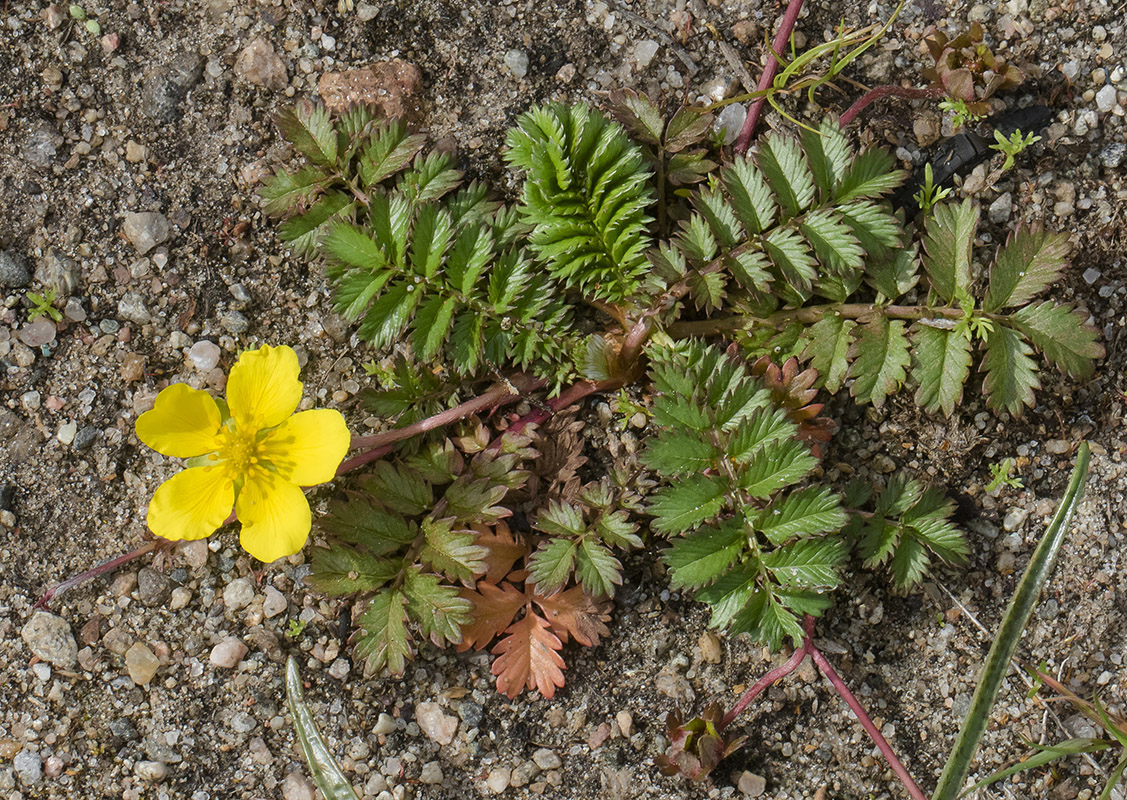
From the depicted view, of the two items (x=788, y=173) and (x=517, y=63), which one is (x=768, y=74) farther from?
(x=517, y=63)

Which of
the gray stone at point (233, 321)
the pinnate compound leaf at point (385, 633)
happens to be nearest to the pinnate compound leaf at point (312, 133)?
the gray stone at point (233, 321)

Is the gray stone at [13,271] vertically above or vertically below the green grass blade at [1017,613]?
above

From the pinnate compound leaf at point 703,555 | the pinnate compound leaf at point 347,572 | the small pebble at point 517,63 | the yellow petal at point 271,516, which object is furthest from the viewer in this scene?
the small pebble at point 517,63

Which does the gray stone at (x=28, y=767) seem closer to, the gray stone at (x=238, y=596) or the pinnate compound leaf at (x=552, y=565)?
the gray stone at (x=238, y=596)

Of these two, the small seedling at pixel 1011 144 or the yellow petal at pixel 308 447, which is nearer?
the yellow petal at pixel 308 447

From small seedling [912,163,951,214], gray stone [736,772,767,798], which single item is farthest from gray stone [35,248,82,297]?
small seedling [912,163,951,214]

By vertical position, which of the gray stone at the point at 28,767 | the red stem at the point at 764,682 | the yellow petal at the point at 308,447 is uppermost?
→ the yellow petal at the point at 308,447
